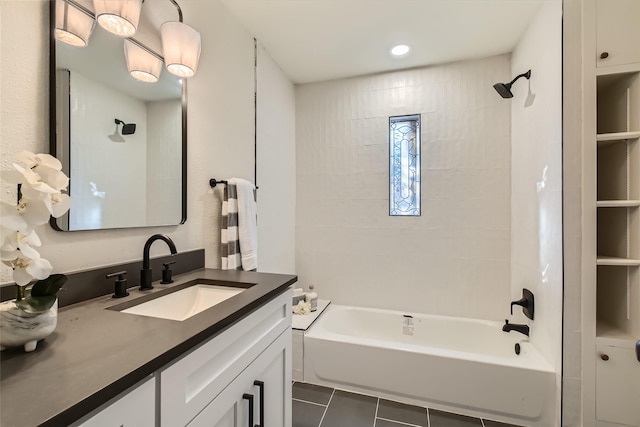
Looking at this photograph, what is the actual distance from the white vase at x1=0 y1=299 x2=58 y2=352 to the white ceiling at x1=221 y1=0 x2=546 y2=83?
1876 mm

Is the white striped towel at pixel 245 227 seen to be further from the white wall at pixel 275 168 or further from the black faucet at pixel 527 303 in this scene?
the black faucet at pixel 527 303

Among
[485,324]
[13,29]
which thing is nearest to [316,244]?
[485,324]

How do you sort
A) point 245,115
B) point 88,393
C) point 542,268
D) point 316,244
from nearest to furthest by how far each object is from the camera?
point 88,393 → point 542,268 → point 245,115 → point 316,244

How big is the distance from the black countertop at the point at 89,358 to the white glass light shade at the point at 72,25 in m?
0.89

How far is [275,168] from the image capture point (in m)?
2.42

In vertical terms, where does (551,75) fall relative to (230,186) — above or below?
above

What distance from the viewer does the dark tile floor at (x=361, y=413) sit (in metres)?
1.63

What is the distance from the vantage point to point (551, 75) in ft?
5.24

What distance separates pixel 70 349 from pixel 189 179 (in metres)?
1.01

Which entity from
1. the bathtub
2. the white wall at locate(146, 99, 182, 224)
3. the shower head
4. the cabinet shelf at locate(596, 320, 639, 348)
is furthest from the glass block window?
the white wall at locate(146, 99, 182, 224)

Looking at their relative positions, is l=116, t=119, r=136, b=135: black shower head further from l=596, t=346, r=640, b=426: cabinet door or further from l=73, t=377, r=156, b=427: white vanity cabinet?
l=596, t=346, r=640, b=426: cabinet door

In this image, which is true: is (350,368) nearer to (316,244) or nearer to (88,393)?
(316,244)

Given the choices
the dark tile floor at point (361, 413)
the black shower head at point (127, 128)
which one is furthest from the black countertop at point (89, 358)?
the dark tile floor at point (361, 413)

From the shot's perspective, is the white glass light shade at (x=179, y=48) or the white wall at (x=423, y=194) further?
the white wall at (x=423, y=194)
